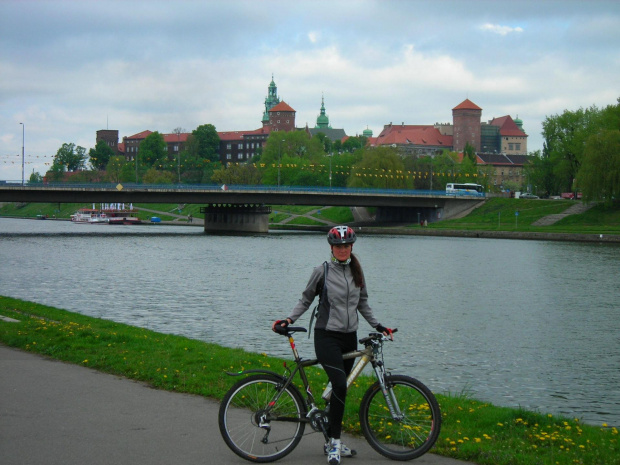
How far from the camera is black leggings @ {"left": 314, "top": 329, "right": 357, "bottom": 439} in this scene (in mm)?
8117

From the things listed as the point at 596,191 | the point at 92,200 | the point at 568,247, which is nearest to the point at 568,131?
the point at 596,191

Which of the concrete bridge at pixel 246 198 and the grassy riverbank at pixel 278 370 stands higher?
the concrete bridge at pixel 246 198

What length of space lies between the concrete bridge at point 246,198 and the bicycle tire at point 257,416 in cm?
7893

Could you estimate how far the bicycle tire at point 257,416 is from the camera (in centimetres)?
811

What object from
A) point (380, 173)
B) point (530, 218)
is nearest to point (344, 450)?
point (530, 218)

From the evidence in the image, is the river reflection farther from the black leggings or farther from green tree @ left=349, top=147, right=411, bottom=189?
green tree @ left=349, top=147, right=411, bottom=189

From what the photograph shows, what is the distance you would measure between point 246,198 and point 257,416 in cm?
8680

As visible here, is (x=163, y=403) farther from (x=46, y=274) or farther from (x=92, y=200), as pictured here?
(x=92, y=200)

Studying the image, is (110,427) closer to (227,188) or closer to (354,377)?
(354,377)

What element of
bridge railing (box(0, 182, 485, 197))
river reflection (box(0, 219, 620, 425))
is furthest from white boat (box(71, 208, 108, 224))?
river reflection (box(0, 219, 620, 425))

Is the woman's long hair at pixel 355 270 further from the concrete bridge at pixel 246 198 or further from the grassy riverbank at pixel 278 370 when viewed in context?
the concrete bridge at pixel 246 198

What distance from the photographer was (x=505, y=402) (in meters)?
15.6

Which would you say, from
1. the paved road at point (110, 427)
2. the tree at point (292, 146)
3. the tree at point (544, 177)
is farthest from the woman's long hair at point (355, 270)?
the tree at point (292, 146)

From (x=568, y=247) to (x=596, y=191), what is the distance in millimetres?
20309
